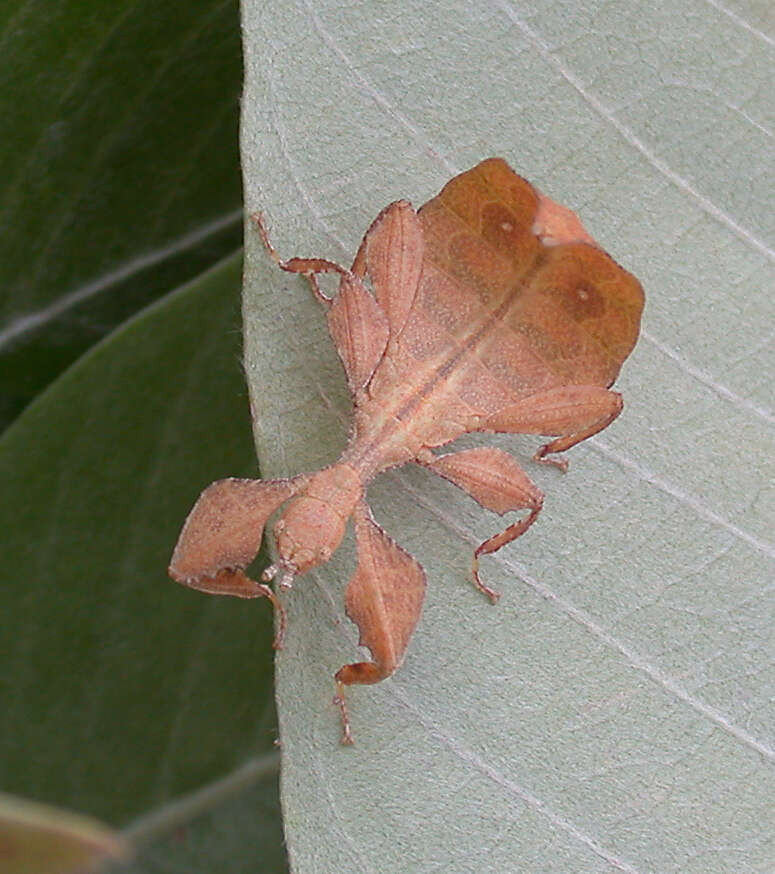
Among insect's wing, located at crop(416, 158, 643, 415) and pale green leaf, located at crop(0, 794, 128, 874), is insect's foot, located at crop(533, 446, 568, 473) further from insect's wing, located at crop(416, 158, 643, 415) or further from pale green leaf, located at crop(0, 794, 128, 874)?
pale green leaf, located at crop(0, 794, 128, 874)

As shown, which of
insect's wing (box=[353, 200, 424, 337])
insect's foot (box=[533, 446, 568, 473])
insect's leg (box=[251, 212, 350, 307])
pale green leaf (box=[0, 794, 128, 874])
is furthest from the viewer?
insect's foot (box=[533, 446, 568, 473])

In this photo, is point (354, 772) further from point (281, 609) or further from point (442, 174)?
point (442, 174)

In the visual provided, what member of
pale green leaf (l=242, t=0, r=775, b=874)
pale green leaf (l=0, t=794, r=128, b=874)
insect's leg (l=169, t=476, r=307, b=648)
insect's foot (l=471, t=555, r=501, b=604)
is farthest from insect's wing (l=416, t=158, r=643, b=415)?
pale green leaf (l=0, t=794, r=128, b=874)

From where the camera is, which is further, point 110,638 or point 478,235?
point 110,638

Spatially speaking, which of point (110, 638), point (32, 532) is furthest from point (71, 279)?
point (110, 638)

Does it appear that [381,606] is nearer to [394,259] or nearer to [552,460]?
[552,460]

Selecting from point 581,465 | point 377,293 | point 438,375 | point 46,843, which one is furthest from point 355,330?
point 46,843

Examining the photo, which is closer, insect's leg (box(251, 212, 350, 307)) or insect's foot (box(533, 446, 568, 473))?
insect's leg (box(251, 212, 350, 307))
